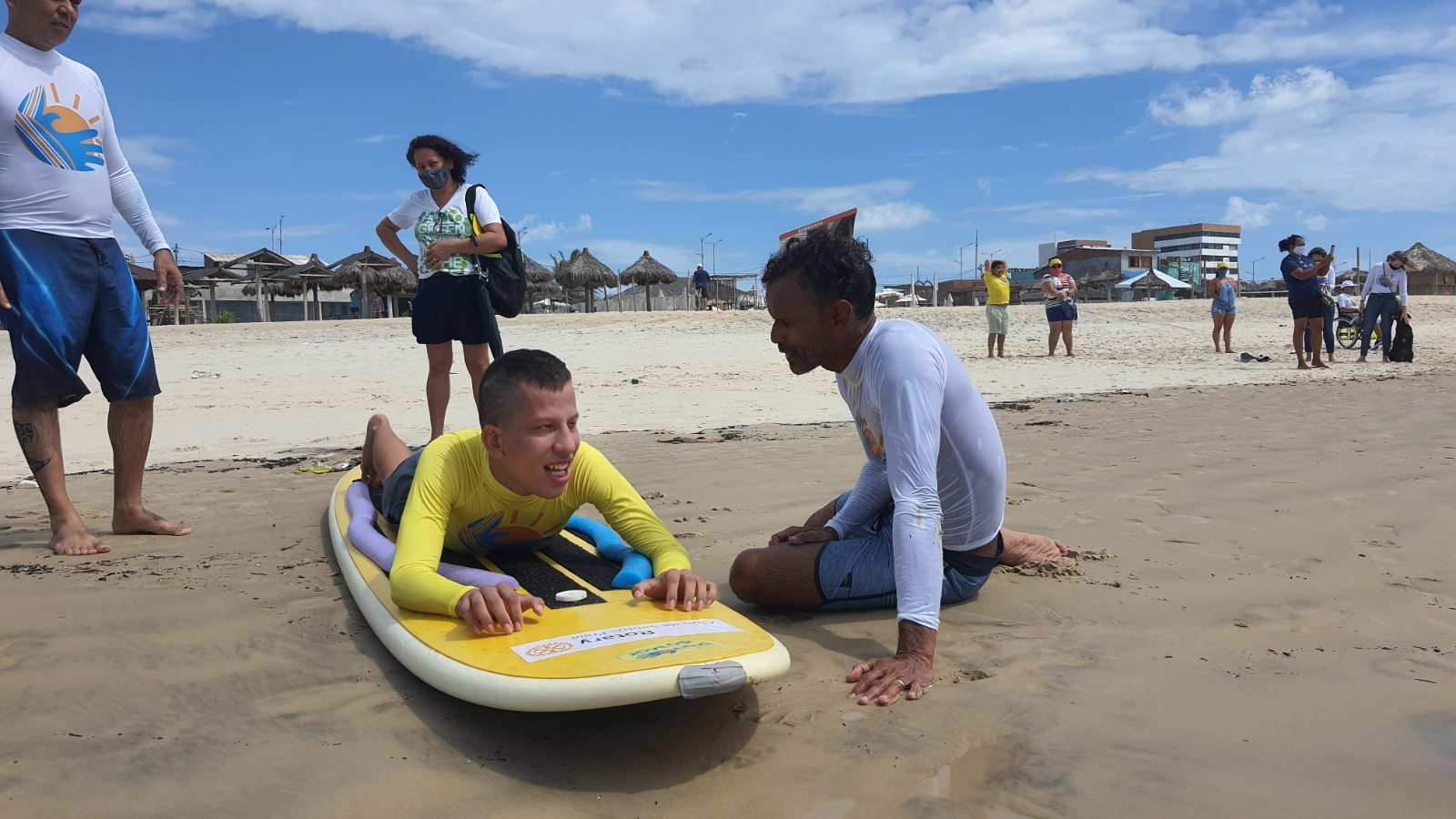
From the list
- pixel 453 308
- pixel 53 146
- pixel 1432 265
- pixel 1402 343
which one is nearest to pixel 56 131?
pixel 53 146

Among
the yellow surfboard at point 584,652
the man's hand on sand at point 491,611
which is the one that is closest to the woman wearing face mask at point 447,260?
the yellow surfboard at point 584,652

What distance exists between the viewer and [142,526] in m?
3.91

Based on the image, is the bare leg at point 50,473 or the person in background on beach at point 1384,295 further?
the person in background on beach at point 1384,295

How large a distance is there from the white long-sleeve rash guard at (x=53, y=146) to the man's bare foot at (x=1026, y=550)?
380 cm

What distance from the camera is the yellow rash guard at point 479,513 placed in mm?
2566

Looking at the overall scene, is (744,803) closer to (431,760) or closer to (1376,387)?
(431,760)

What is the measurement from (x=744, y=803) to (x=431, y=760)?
2.31ft

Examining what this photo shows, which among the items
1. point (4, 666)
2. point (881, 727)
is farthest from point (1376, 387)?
point (4, 666)

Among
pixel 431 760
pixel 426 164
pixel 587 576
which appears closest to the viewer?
pixel 431 760

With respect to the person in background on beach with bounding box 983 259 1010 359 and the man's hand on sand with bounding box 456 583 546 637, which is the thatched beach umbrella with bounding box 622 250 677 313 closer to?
the person in background on beach with bounding box 983 259 1010 359

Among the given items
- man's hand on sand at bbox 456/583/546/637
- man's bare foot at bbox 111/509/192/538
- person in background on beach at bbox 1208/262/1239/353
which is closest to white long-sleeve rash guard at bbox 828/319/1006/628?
man's hand on sand at bbox 456/583/546/637

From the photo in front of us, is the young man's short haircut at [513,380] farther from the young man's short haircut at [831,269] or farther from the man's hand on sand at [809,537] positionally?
the man's hand on sand at [809,537]

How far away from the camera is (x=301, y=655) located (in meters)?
2.61

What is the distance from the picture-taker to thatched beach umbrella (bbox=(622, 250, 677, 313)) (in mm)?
33969
